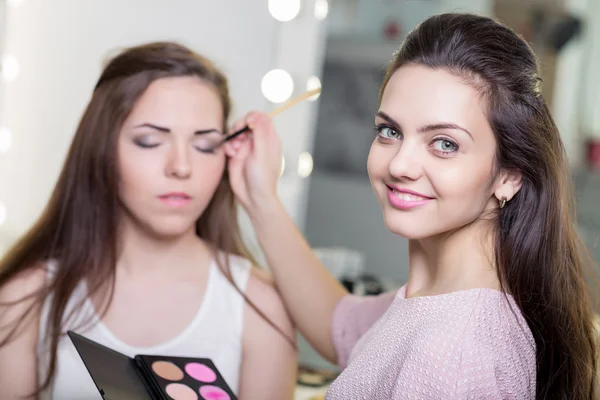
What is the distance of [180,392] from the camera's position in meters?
1.04

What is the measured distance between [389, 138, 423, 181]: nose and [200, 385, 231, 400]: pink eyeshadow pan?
0.42 metres

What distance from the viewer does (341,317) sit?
1.31 m

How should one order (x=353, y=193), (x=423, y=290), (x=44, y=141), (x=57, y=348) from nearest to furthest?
1. (x=423, y=290)
2. (x=57, y=348)
3. (x=44, y=141)
4. (x=353, y=193)

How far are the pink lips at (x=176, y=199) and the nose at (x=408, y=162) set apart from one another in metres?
0.46

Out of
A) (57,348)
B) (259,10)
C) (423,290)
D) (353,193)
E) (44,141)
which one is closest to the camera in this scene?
(423,290)

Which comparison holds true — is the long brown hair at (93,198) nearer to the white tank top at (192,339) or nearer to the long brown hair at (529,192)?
the white tank top at (192,339)

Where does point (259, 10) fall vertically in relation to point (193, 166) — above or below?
above

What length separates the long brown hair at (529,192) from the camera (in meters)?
0.91

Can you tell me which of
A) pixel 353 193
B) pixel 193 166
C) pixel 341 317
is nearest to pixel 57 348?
pixel 193 166

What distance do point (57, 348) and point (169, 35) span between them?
0.83 m

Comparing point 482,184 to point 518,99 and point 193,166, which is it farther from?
point 193,166

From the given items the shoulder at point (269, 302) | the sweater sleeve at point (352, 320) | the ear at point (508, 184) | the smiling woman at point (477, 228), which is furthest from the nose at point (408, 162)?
the shoulder at point (269, 302)

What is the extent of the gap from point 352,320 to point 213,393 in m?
0.32

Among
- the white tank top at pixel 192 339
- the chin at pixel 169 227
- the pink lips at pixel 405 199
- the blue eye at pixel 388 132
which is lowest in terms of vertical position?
the white tank top at pixel 192 339
